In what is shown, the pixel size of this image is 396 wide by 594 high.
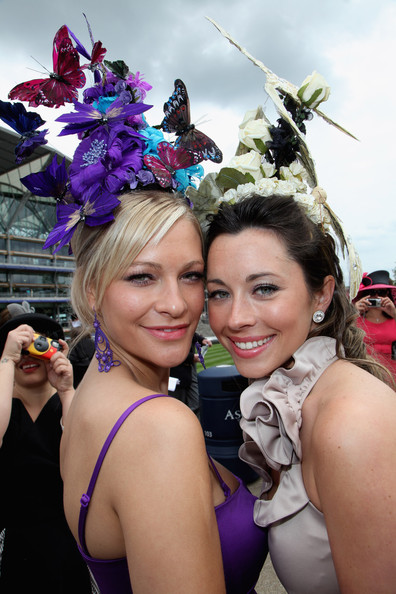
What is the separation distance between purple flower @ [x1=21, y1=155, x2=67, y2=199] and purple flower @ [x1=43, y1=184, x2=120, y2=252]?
9cm

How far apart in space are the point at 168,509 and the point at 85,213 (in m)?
1.16

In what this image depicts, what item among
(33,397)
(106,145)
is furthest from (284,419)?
(33,397)

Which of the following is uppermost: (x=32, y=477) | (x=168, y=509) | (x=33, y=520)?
(x=168, y=509)

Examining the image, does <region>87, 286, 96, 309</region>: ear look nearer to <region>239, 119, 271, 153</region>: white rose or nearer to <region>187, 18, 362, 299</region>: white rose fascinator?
<region>187, 18, 362, 299</region>: white rose fascinator

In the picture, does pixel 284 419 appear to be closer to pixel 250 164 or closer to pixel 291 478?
pixel 291 478

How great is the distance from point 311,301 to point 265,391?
49 centimetres

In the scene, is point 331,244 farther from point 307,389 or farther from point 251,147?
point 307,389

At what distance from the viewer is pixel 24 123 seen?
69.7 inches

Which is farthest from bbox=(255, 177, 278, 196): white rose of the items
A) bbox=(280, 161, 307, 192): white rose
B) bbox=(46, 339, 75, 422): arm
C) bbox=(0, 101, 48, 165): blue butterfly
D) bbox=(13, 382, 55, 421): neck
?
bbox=(13, 382, 55, 421): neck

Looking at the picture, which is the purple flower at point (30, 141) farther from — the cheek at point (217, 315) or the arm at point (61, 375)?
the arm at point (61, 375)

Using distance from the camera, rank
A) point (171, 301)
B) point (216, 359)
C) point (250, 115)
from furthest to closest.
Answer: point (216, 359), point (250, 115), point (171, 301)

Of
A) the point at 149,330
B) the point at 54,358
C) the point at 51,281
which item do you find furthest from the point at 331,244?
the point at 51,281

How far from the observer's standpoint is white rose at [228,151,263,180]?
6.21ft

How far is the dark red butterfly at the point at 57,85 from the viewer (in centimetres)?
170
